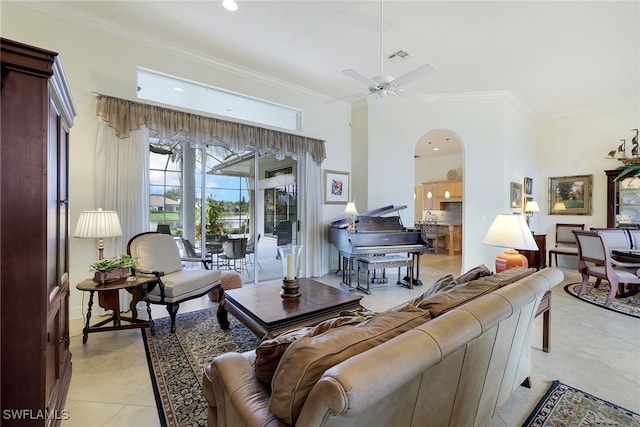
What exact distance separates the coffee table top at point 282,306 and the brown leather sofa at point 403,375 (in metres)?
0.75

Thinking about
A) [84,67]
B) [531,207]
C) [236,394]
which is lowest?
[236,394]

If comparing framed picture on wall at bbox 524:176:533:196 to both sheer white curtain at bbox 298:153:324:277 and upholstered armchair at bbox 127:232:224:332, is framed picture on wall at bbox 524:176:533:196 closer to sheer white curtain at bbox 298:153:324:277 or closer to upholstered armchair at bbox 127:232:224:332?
sheer white curtain at bbox 298:153:324:277

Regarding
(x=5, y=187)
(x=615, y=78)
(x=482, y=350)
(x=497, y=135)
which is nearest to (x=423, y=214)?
(x=497, y=135)

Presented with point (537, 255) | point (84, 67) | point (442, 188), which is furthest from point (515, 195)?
point (84, 67)

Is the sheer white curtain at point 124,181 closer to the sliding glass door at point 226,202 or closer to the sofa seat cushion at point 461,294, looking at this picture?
the sliding glass door at point 226,202

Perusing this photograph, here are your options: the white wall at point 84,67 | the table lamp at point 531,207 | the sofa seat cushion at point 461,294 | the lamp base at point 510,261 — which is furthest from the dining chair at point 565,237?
the white wall at point 84,67

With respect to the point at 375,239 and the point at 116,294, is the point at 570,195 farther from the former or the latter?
the point at 116,294

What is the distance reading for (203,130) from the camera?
3.87 m

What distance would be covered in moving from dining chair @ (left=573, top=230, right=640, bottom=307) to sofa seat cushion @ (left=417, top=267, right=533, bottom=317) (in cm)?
314

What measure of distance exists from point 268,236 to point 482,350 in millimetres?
4148

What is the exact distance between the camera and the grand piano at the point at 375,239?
4.30 metres

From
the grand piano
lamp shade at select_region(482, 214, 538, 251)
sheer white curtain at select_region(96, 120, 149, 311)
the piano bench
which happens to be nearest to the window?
sheer white curtain at select_region(96, 120, 149, 311)

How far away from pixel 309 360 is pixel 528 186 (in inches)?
281

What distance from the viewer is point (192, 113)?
3793mm
